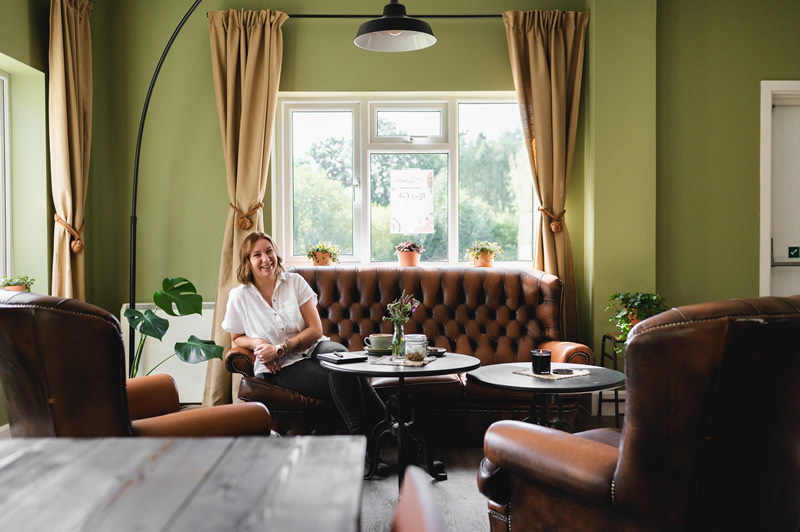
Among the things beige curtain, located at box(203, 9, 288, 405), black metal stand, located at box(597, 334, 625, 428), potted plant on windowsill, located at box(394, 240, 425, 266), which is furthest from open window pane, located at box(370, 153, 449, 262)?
black metal stand, located at box(597, 334, 625, 428)

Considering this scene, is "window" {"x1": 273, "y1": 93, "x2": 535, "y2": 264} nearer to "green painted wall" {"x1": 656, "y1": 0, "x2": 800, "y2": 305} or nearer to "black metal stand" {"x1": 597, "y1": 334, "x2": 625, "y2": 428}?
"black metal stand" {"x1": 597, "y1": 334, "x2": 625, "y2": 428}

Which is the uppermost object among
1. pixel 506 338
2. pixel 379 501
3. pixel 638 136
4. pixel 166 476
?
pixel 638 136

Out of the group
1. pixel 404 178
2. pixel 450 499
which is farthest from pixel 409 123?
pixel 450 499

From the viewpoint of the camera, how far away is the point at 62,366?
1602 millimetres

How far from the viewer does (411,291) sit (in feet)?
13.2

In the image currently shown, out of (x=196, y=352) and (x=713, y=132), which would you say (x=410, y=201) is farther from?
(x=713, y=132)

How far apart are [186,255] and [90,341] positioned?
2.91 m

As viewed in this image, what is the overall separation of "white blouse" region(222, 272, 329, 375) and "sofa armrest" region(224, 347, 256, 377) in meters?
0.05

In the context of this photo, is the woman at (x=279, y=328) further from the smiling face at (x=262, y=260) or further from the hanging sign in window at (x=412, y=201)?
the hanging sign in window at (x=412, y=201)

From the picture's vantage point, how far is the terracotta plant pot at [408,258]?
4285 millimetres

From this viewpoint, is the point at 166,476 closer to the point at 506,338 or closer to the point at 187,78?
the point at 506,338

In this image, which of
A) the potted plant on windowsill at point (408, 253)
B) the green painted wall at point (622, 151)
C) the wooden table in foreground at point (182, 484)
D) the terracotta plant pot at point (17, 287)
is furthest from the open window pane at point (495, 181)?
the wooden table in foreground at point (182, 484)

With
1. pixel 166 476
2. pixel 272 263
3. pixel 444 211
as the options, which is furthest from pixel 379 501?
pixel 444 211

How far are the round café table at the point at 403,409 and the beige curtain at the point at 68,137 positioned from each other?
6.82 feet
